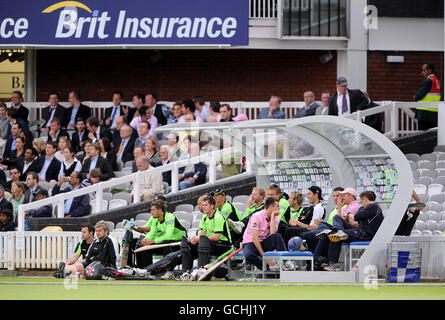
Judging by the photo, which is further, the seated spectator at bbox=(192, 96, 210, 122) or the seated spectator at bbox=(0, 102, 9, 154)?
the seated spectator at bbox=(0, 102, 9, 154)

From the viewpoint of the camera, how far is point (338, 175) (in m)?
19.5

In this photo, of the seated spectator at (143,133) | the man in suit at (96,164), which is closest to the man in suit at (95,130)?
the seated spectator at (143,133)

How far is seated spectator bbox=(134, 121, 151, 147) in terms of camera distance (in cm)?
2405

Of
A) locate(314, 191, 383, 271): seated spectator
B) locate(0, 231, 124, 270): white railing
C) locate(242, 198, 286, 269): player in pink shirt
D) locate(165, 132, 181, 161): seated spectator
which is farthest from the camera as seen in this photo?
locate(165, 132, 181, 161): seated spectator

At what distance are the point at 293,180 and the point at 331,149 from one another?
1019mm

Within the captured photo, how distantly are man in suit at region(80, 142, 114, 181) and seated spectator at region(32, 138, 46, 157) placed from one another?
1466mm

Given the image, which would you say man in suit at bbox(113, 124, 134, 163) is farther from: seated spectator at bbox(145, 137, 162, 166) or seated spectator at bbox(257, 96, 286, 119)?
seated spectator at bbox(257, 96, 286, 119)

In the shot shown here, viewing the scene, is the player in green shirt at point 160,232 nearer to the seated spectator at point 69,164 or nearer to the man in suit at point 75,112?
the seated spectator at point 69,164

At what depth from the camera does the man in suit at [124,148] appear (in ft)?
79.4

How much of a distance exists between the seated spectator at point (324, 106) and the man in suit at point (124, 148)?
389 cm

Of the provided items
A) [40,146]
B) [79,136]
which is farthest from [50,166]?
[79,136]

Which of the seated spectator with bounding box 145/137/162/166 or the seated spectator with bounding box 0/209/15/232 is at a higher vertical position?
the seated spectator with bounding box 145/137/162/166

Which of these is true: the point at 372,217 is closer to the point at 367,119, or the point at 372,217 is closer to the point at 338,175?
the point at 338,175

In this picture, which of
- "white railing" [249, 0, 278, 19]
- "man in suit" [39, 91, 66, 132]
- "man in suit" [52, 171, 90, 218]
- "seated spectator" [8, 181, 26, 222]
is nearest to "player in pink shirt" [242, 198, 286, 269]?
"man in suit" [52, 171, 90, 218]
